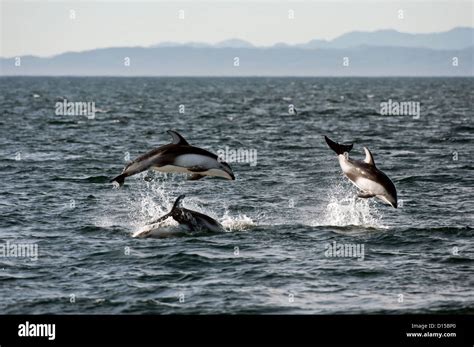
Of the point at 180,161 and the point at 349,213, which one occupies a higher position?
the point at 180,161

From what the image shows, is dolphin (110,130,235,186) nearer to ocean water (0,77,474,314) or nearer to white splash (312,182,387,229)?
ocean water (0,77,474,314)

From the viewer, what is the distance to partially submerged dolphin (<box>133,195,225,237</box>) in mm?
23938

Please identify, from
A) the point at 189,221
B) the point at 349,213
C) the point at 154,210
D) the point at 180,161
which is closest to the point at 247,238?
the point at 189,221

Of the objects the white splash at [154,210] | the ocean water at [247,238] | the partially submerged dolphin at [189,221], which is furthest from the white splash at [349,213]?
the partially submerged dolphin at [189,221]

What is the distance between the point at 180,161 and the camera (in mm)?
22078

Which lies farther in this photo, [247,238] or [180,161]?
[247,238]

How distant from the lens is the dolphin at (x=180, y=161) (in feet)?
71.4

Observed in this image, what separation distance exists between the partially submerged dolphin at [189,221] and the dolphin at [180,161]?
1.82m

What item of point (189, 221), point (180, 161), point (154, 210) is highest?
point (180, 161)

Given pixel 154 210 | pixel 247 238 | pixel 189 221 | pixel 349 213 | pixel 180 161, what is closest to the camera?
pixel 180 161

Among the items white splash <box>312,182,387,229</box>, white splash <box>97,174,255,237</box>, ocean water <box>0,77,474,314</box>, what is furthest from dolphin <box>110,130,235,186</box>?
white splash <box>312,182,387,229</box>

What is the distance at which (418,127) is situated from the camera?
2496 inches

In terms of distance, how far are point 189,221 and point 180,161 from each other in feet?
8.33

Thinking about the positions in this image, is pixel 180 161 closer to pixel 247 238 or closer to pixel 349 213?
pixel 247 238
